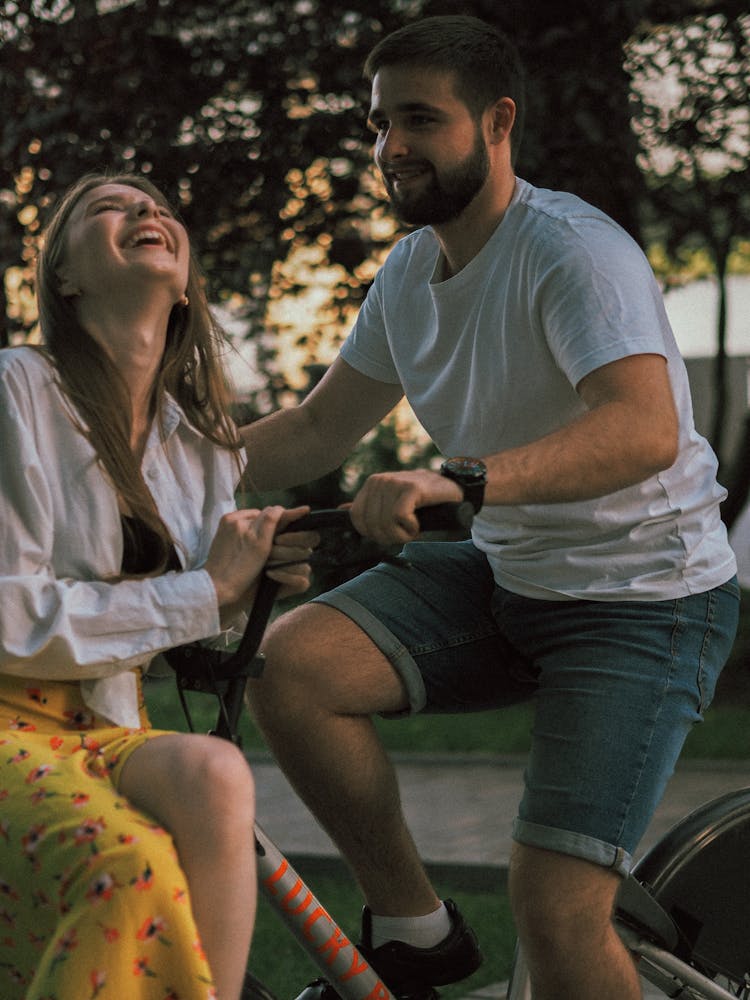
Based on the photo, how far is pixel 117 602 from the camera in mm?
2359

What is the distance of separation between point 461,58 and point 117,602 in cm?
144

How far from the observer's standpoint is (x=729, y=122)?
7.62 metres

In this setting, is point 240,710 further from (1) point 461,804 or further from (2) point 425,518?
(1) point 461,804

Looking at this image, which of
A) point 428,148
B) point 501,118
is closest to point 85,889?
point 428,148

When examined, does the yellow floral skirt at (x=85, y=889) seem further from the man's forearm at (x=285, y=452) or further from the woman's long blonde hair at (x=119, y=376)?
the man's forearm at (x=285, y=452)

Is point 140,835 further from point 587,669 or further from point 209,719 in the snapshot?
point 209,719

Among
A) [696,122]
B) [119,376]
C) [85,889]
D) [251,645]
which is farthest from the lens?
[696,122]

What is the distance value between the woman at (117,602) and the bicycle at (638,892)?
0.09 m

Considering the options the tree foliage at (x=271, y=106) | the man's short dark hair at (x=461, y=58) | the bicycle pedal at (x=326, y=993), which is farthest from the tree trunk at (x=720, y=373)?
the bicycle pedal at (x=326, y=993)

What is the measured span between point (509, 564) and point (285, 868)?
0.77 metres

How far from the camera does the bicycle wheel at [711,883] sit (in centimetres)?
310

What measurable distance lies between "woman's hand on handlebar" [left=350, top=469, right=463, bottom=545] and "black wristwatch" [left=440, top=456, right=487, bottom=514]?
0.08m

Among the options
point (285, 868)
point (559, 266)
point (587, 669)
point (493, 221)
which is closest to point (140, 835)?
point (285, 868)

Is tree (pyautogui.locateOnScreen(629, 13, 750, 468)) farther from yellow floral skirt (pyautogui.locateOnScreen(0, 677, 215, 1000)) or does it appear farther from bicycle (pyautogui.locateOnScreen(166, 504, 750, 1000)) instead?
yellow floral skirt (pyautogui.locateOnScreen(0, 677, 215, 1000))
